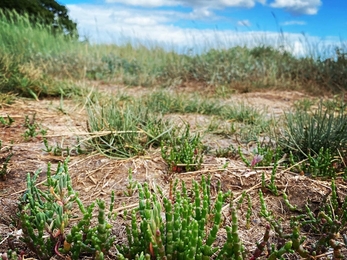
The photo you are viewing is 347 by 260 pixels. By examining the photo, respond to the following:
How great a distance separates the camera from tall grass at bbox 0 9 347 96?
8055 mm

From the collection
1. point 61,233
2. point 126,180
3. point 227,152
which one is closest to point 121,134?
point 126,180

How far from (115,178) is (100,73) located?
6.96 meters

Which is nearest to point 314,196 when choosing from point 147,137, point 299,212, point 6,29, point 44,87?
point 299,212

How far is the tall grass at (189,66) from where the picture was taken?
317 inches

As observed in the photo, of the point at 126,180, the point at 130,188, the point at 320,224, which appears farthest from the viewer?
the point at 126,180

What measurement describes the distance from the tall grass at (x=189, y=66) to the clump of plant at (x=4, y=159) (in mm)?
4504

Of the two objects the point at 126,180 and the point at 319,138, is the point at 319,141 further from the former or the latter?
the point at 126,180

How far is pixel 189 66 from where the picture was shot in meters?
9.23

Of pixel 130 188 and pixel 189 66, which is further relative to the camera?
pixel 189 66

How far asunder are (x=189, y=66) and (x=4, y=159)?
703 cm

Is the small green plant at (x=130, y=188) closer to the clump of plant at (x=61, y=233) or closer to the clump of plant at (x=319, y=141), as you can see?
the clump of plant at (x=61, y=233)

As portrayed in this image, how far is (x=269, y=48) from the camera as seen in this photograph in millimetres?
10477

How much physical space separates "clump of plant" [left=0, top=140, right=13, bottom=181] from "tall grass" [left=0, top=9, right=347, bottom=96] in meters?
4.50

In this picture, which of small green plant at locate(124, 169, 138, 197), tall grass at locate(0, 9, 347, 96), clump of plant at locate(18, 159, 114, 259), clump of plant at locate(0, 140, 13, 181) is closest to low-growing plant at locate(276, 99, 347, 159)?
small green plant at locate(124, 169, 138, 197)
